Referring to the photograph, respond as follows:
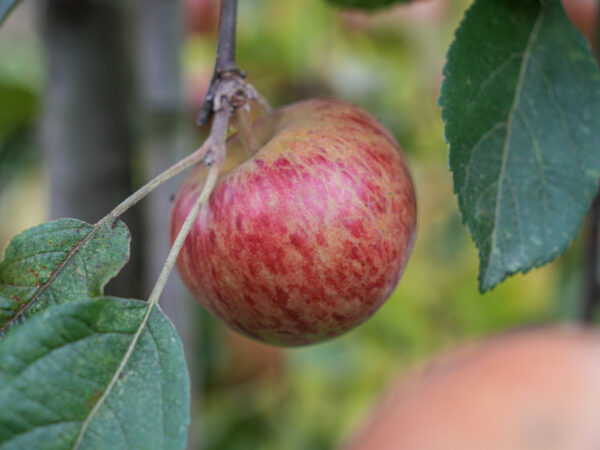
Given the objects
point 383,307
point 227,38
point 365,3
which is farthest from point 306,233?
point 383,307

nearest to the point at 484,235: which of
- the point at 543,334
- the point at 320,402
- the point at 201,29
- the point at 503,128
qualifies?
the point at 503,128

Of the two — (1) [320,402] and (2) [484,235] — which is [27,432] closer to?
(2) [484,235]

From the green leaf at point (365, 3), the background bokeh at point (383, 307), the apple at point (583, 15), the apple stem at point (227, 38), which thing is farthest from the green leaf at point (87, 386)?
the apple at point (583, 15)

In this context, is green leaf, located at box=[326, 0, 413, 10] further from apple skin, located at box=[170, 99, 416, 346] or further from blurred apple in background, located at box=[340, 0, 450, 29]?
blurred apple in background, located at box=[340, 0, 450, 29]

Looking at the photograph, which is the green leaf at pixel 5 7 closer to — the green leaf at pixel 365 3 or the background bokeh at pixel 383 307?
the green leaf at pixel 365 3

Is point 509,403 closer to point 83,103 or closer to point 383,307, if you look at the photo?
point 383,307

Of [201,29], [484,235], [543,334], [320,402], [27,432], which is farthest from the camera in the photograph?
[201,29]
